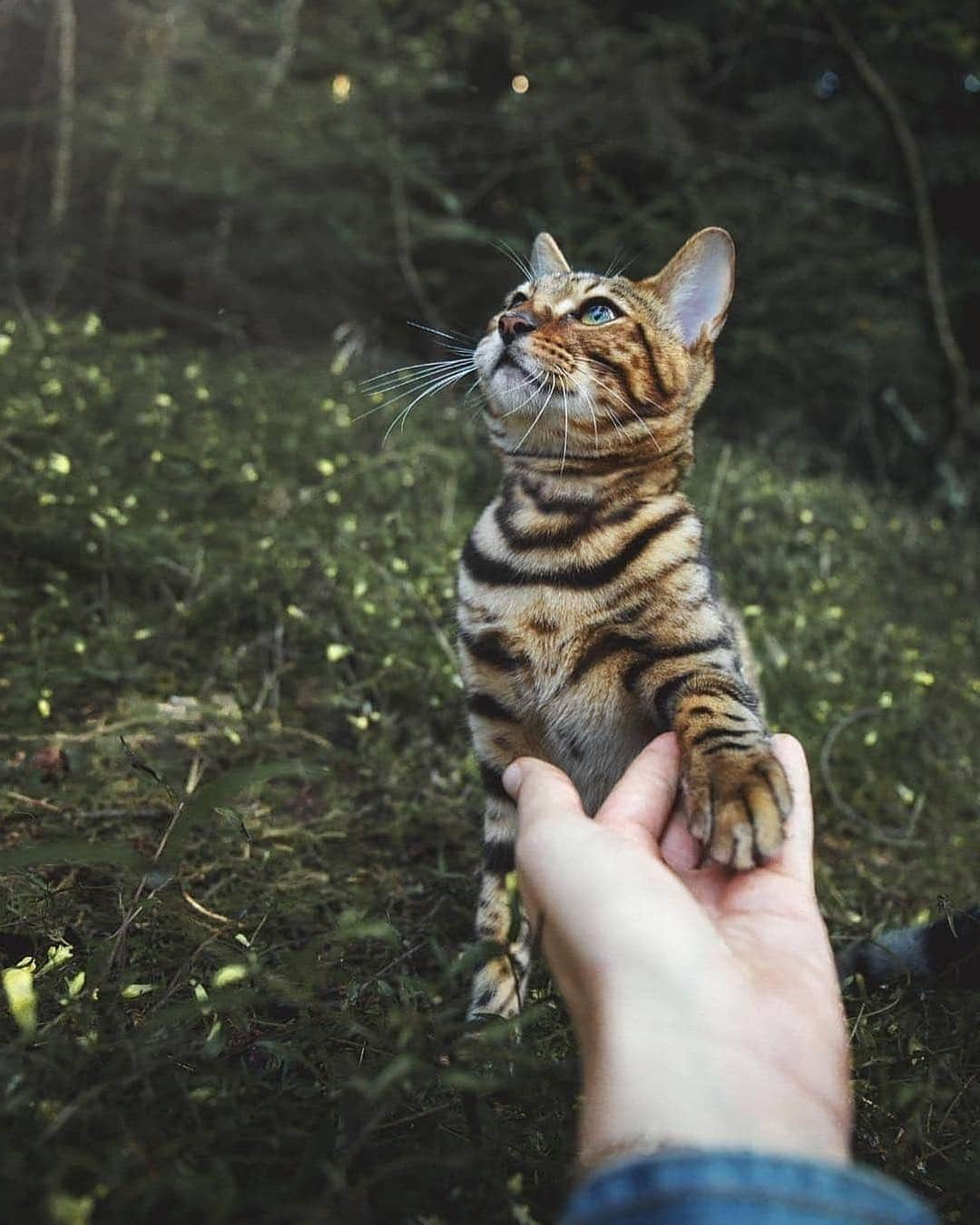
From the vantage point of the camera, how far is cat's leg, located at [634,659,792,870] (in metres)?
1.78

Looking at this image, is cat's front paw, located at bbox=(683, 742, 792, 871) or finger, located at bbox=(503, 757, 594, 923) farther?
cat's front paw, located at bbox=(683, 742, 792, 871)

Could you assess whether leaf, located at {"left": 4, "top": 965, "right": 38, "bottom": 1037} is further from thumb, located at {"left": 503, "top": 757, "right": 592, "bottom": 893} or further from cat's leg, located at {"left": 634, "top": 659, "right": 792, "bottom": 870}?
cat's leg, located at {"left": 634, "top": 659, "right": 792, "bottom": 870}

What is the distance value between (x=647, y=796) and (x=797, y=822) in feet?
0.94

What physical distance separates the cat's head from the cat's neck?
2 cm

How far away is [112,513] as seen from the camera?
12.0 ft

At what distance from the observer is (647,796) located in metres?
1.93

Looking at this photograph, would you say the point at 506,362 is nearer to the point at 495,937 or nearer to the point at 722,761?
the point at 722,761

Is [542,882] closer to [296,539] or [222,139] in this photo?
[296,539]

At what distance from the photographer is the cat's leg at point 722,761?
1780 mm

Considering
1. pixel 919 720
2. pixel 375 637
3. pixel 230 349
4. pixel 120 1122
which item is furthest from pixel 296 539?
pixel 230 349

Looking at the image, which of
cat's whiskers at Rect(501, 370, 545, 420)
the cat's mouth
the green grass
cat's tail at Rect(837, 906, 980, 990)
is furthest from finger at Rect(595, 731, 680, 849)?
the cat's mouth

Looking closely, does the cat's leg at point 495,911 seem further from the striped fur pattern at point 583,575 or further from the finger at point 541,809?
the finger at point 541,809

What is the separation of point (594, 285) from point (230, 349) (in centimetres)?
532

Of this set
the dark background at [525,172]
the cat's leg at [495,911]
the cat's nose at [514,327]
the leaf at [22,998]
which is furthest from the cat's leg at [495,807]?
the dark background at [525,172]
